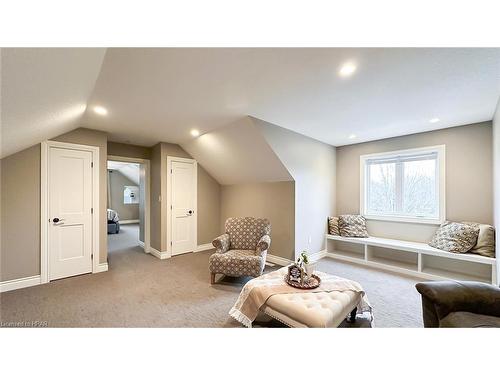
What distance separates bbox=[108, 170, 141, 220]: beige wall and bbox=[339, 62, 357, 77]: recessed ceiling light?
364 inches

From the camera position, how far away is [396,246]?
3162 mm

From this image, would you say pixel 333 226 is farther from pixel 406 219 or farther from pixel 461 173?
pixel 461 173

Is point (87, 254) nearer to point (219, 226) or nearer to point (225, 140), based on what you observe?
point (219, 226)

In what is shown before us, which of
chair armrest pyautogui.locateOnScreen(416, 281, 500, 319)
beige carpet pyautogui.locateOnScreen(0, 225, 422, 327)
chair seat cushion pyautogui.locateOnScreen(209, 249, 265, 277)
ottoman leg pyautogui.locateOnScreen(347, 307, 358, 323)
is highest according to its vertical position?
chair armrest pyautogui.locateOnScreen(416, 281, 500, 319)

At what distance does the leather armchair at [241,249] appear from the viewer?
2613 mm

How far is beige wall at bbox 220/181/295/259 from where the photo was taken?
345 centimetres

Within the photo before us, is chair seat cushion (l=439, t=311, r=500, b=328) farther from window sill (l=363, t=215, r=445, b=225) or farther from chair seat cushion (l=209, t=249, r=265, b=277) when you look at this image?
window sill (l=363, t=215, r=445, b=225)

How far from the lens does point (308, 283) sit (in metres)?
1.84

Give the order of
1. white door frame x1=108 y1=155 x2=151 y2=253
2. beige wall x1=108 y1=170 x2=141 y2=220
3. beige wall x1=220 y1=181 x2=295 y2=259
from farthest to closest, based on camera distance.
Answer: beige wall x1=108 y1=170 x2=141 y2=220 < white door frame x1=108 y1=155 x2=151 y2=253 < beige wall x1=220 y1=181 x2=295 y2=259

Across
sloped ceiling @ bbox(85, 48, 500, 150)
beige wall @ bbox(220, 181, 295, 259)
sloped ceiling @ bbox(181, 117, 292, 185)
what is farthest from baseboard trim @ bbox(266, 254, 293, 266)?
sloped ceiling @ bbox(85, 48, 500, 150)

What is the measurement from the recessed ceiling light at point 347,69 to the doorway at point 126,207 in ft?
13.0

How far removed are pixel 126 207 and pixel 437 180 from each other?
9945 millimetres

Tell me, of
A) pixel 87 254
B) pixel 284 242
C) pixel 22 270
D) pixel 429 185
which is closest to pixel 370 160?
pixel 429 185

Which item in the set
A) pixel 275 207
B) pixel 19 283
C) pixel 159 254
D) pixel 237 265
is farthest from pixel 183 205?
pixel 19 283
